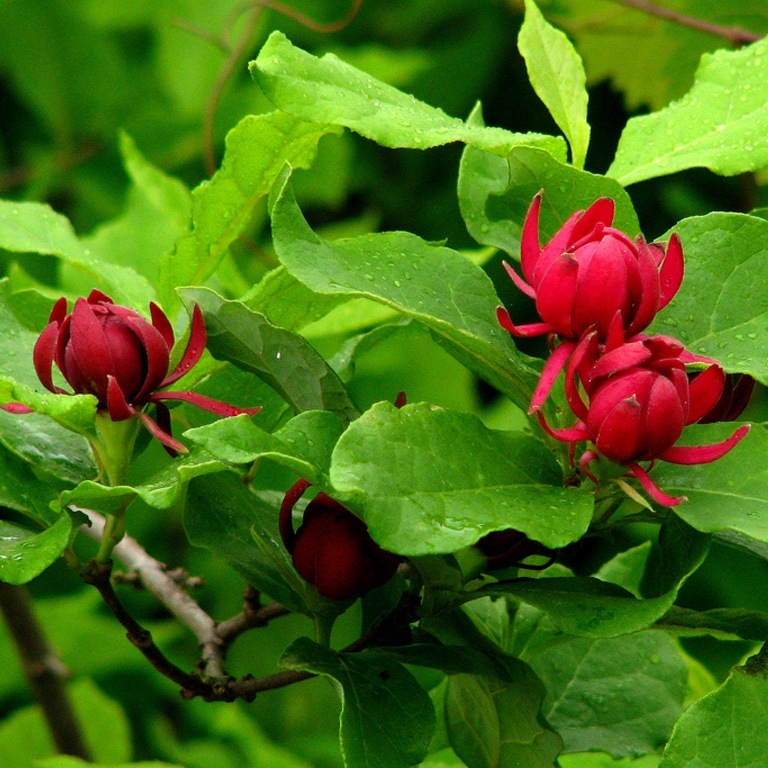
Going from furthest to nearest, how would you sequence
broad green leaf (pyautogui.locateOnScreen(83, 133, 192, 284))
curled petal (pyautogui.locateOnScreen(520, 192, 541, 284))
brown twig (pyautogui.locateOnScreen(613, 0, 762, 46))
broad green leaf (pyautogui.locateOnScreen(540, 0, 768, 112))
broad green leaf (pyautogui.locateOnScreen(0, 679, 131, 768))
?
broad green leaf (pyautogui.locateOnScreen(540, 0, 768, 112)), broad green leaf (pyautogui.locateOnScreen(0, 679, 131, 768)), brown twig (pyautogui.locateOnScreen(613, 0, 762, 46)), broad green leaf (pyautogui.locateOnScreen(83, 133, 192, 284)), curled petal (pyautogui.locateOnScreen(520, 192, 541, 284))

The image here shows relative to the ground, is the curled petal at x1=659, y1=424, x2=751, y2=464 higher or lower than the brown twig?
lower

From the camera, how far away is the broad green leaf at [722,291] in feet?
2.36

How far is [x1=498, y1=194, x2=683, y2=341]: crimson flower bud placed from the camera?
0.63 meters

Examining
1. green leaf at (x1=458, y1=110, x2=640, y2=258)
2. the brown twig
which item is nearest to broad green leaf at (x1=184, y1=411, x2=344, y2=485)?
green leaf at (x1=458, y1=110, x2=640, y2=258)

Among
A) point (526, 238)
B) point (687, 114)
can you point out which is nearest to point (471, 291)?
point (526, 238)

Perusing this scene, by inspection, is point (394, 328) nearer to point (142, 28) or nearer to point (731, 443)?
point (731, 443)

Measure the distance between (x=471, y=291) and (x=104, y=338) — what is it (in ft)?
0.75

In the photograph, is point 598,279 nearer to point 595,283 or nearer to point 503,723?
point 595,283

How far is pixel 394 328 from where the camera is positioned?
879mm

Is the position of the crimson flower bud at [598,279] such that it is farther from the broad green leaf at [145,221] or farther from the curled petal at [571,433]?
the broad green leaf at [145,221]

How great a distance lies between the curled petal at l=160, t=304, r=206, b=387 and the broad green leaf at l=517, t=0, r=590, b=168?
0.29 metres

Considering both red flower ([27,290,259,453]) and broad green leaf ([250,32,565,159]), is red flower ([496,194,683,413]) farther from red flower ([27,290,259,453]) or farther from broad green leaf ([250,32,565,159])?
red flower ([27,290,259,453])

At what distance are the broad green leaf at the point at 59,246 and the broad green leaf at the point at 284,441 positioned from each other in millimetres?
359

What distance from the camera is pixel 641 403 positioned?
609mm
